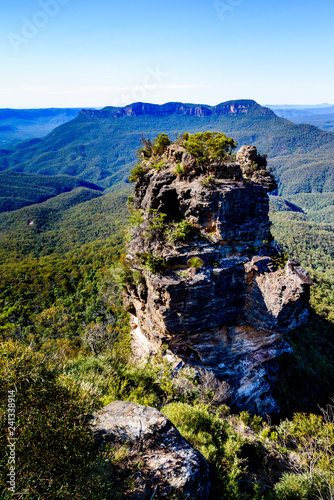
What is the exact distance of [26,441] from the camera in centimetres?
600

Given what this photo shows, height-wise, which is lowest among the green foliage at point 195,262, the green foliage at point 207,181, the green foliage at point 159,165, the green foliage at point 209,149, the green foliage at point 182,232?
the green foliage at point 195,262

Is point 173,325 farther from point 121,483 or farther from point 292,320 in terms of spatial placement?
point 121,483

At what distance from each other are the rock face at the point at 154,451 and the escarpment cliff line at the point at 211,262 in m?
7.42

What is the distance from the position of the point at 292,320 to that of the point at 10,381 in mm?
17858

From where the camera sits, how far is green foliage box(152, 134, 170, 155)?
20405mm

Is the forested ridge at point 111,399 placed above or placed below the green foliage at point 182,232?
below

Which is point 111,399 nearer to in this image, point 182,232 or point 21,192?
point 182,232

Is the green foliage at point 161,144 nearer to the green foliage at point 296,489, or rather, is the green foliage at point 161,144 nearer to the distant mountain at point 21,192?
the green foliage at point 296,489

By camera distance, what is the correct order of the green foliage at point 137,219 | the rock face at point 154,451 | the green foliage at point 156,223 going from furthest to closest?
the green foliage at point 137,219, the green foliage at point 156,223, the rock face at point 154,451

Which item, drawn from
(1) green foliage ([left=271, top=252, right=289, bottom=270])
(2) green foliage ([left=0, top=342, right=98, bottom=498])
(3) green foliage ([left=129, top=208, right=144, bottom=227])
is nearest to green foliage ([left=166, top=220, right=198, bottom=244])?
(3) green foliage ([left=129, top=208, right=144, bottom=227])

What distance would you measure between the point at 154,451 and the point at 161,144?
20336 mm

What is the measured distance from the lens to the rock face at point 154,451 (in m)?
8.02

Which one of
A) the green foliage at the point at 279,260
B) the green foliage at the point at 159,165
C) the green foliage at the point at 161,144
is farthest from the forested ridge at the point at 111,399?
the green foliage at the point at 161,144

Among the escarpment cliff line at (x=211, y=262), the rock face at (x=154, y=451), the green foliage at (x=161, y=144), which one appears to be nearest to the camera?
Answer: the rock face at (x=154, y=451)
